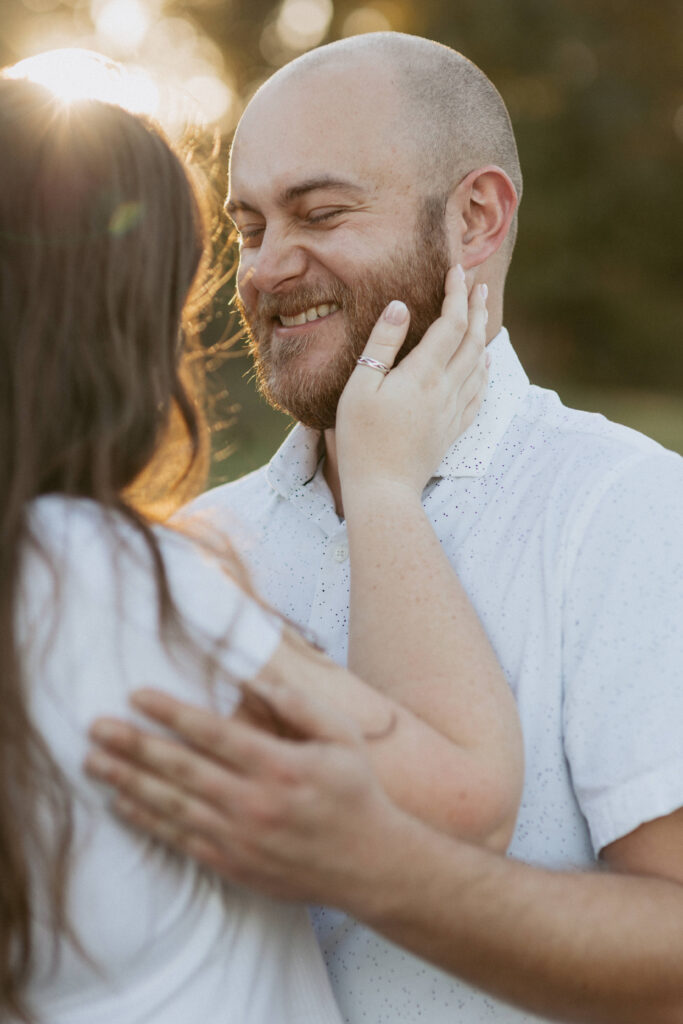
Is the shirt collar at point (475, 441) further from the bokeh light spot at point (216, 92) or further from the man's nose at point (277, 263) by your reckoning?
the bokeh light spot at point (216, 92)

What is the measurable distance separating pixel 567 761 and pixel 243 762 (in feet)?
2.45

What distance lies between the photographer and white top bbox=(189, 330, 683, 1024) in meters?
1.61

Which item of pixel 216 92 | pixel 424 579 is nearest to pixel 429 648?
pixel 424 579

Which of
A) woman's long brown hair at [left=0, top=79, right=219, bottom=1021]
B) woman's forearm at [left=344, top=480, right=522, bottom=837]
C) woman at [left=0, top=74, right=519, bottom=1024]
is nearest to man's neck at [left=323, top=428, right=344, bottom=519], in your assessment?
woman's forearm at [left=344, top=480, right=522, bottom=837]

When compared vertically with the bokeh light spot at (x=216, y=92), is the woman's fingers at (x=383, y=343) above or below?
below

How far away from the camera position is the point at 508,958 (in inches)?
55.9

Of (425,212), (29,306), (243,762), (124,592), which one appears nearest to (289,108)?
(425,212)

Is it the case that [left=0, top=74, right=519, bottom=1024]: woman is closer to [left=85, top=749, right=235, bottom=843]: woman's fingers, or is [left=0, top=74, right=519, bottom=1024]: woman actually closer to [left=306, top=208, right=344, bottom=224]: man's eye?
[left=85, top=749, right=235, bottom=843]: woman's fingers

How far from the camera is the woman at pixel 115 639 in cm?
116

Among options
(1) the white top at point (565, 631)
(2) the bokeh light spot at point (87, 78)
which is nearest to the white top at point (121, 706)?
(1) the white top at point (565, 631)

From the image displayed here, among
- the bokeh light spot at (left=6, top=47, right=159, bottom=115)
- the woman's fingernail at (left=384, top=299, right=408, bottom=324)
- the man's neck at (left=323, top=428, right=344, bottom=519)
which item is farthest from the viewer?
the man's neck at (left=323, top=428, right=344, bottom=519)

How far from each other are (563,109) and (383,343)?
80.3 feet

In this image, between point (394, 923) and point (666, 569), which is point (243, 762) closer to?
point (394, 923)

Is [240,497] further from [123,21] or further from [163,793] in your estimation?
[123,21]
